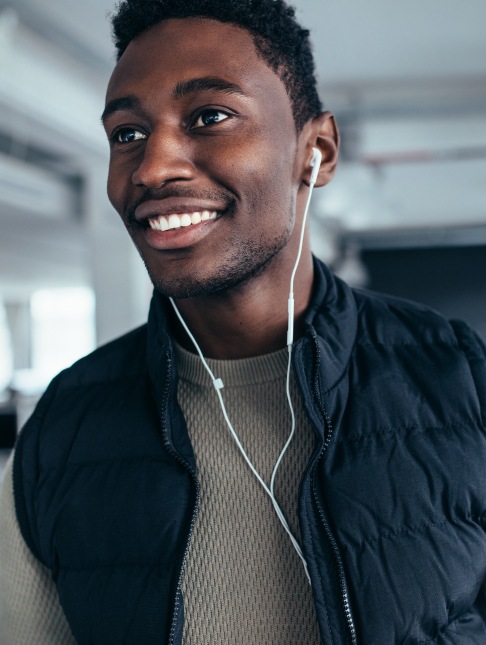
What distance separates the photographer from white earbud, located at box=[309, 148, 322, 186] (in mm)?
992

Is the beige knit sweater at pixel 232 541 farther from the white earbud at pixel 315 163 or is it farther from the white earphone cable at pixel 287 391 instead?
the white earbud at pixel 315 163

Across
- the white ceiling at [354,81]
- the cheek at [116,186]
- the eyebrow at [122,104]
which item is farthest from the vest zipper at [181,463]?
the white ceiling at [354,81]

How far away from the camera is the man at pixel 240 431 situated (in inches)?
34.0

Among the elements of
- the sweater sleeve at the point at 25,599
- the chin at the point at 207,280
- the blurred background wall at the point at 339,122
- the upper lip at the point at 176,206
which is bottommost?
the sweater sleeve at the point at 25,599

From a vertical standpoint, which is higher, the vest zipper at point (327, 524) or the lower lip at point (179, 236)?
the lower lip at point (179, 236)

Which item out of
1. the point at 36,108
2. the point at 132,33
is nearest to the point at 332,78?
the point at 36,108

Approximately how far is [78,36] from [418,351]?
291cm

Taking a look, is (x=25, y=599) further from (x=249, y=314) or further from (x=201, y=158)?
(x=201, y=158)

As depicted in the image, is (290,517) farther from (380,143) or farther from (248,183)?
(380,143)

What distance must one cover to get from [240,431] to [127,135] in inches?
16.9

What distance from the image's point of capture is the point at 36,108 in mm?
3014

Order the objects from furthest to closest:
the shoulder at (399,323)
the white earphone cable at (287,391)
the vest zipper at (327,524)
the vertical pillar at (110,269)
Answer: the vertical pillar at (110,269), the shoulder at (399,323), the white earphone cable at (287,391), the vest zipper at (327,524)

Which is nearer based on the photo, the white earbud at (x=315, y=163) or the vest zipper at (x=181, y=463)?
the vest zipper at (x=181, y=463)

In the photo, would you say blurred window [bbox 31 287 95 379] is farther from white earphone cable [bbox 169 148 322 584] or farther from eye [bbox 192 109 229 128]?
eye [bbox 192 109 229 128]
